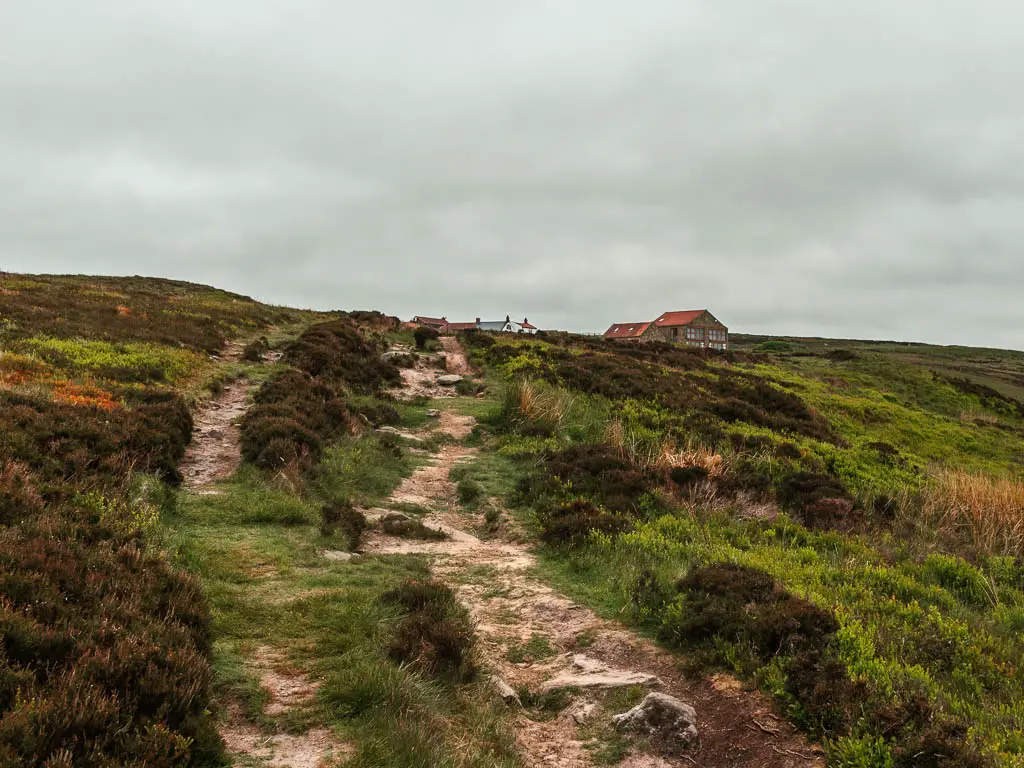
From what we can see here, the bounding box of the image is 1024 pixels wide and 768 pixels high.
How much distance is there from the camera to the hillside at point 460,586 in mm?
4535

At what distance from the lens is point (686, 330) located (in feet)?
297

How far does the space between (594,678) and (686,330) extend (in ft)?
292

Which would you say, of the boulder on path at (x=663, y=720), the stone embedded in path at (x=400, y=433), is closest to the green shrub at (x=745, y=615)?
the boulder on path at (x=663, y=720)

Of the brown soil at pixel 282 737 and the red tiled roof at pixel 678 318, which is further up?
the red tiled roof at pixel 678 318

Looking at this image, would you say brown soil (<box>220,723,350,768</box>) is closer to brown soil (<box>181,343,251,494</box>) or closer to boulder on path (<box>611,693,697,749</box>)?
boulder on path (<box>611,693,697,749</box>)

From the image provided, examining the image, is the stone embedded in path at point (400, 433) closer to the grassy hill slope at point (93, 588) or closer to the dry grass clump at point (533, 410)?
the dry grass clump at point (533, 410)

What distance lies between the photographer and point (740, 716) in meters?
5.36

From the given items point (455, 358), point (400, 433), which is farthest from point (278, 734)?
point (455, 358)

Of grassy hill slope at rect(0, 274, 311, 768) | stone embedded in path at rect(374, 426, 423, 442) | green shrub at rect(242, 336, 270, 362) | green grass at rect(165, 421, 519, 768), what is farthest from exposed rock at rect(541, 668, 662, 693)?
green shrub at rect(242, 336, 270, 362)

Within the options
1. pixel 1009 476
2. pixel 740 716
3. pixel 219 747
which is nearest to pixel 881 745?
pixel 740 716

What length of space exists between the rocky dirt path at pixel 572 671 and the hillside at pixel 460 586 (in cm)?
4

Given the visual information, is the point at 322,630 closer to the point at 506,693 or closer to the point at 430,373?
the point at 506,693

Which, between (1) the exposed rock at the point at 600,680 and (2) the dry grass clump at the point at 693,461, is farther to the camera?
(2) the dry grass clump at the point at 693,461

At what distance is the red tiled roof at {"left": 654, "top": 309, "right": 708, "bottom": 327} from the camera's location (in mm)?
90769
